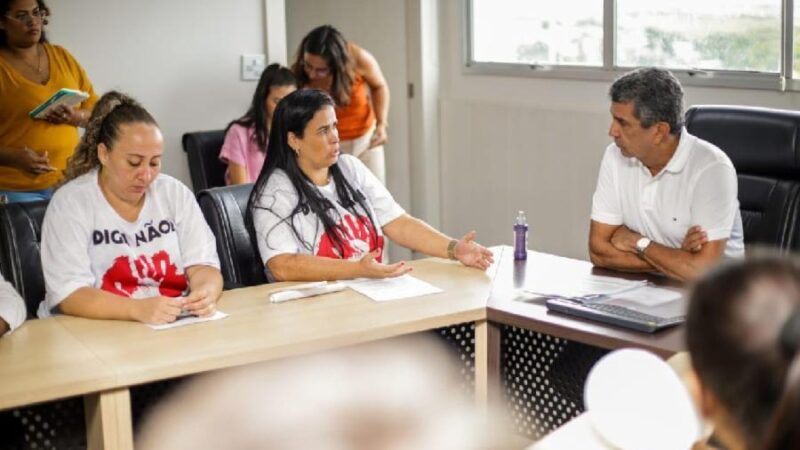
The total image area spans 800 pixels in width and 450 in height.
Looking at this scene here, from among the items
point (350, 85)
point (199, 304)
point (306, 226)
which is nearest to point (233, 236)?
point (306, 226)

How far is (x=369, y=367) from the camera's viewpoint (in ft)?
9.00

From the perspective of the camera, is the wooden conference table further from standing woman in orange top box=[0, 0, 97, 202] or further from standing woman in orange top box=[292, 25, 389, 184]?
standing woman in orange top box=[292, 25, 389, 184]

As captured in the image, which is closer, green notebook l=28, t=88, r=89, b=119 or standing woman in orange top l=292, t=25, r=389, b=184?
green notebook l=28, t=88, r=89, b=119

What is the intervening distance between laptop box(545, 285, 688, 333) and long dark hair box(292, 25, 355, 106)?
2.28 metres

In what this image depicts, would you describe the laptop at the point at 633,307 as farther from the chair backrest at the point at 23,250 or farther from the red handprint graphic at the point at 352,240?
the chair backrest at the point at 23,250

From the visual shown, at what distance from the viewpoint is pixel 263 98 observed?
4246mm

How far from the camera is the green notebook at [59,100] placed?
3.55 meters

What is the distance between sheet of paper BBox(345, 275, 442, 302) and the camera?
2777 millimetres

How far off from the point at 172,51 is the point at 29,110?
0.92 m

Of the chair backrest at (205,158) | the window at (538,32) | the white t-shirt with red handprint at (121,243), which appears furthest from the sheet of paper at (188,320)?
the window at (538,32)

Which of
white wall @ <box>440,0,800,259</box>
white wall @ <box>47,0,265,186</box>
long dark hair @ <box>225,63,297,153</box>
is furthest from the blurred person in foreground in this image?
white wall @ <box>47,0,265,186</box>

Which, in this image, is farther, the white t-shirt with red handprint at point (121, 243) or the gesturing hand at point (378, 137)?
the gesturing hand at point (378, 137)

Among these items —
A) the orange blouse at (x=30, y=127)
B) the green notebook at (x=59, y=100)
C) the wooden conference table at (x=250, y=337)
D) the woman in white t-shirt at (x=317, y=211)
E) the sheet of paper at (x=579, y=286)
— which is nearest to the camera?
the wooden conference table at (x=250, y=337)

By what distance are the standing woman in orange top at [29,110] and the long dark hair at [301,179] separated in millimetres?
928
